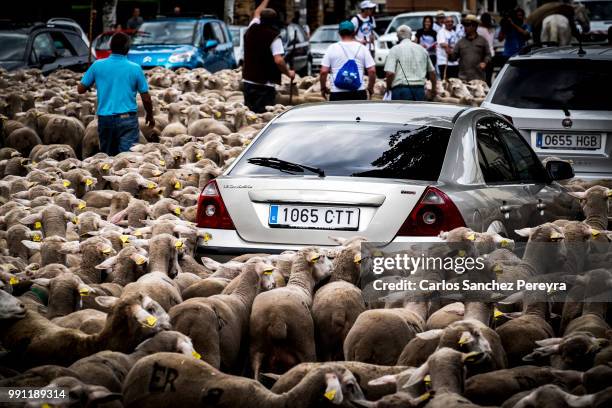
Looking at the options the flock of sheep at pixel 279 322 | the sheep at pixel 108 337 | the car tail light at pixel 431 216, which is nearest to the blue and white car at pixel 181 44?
the flock of sheep at pixel 279 322

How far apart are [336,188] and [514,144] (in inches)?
89.7

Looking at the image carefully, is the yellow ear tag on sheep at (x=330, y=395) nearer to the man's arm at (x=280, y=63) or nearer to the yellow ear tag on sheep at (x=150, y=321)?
the yellow ear tag on sheep at (x=150, y=321)

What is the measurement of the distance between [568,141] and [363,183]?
4.92 m

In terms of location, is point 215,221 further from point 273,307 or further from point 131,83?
point 131,83

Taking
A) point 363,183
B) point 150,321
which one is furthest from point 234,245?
point 150,321

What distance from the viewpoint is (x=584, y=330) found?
694 centimetres

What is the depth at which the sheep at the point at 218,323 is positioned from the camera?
22.2ft

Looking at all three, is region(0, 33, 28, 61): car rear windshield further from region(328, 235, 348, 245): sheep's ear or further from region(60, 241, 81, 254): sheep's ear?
region(328, 235, 348, 245): sheep's ear

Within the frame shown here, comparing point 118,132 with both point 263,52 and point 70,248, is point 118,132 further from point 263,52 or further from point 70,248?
point 70,248

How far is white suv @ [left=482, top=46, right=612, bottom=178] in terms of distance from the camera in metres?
12.2

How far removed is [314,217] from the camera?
815 centimetres

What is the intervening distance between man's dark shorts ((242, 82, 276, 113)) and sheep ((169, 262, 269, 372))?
420 inches

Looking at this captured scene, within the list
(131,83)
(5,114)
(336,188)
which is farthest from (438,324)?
(5,114)

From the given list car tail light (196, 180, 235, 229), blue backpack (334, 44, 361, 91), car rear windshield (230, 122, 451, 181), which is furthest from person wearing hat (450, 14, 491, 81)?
car tail light (196, 180, 235, 229)
